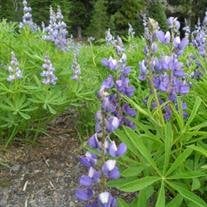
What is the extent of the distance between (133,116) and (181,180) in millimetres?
466

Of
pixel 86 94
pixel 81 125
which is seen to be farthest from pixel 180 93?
pixel 81 125

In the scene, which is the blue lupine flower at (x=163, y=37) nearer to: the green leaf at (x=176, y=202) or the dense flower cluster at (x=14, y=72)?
the green leaf at (x=176, y=202)

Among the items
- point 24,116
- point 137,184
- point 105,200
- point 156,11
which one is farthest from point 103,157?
point 156,11

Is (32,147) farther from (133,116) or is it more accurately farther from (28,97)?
(133,116)

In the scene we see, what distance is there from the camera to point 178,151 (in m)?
2.36

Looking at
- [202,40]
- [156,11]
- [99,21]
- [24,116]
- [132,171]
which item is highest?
[202,40]

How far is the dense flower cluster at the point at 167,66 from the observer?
2.32m

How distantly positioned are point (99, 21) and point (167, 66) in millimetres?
13169

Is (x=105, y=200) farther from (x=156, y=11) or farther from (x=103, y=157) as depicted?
(x=156, y=11)

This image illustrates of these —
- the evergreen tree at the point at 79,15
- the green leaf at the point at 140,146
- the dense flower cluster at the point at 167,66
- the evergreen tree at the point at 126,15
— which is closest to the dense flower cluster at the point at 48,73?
the dense flower cluster at the point at 167,66

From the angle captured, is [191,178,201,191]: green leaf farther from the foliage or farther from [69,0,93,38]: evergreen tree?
[69,0,93,38]: evergreen tree

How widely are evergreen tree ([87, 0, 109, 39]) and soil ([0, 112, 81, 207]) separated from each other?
39.3ft

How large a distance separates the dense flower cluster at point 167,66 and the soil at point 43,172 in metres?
0.83

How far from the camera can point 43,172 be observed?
3143 mm
